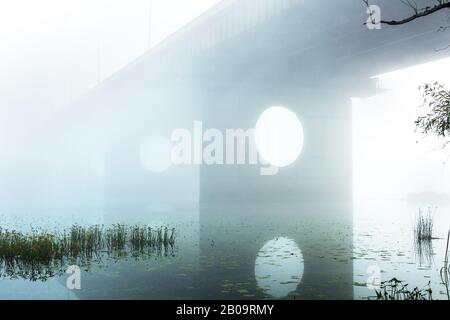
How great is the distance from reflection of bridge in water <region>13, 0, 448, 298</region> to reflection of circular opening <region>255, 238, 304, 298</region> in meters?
0.33

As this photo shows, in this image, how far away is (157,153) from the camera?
73.5 metres

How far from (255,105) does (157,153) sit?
1034 inches

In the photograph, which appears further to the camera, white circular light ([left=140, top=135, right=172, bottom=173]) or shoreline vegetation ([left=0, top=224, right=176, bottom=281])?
white circular light ([left=140, top=135, right=172, bottom=173])

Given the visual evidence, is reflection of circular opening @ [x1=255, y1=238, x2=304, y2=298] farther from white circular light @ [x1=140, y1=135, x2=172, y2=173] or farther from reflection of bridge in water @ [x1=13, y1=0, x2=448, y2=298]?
white circular light @ [x1=140, y1=135, x2=172, y2=173]

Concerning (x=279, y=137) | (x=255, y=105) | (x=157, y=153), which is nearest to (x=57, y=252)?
(x=255, y=105)

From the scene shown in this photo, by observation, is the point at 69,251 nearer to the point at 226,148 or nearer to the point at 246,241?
the point at 246,241

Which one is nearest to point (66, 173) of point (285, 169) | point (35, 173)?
point (35, 173)

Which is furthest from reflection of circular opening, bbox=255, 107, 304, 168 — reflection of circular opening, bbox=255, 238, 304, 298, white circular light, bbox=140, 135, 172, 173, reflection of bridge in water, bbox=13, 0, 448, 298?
reflection of circular opening, bbox=255, 238, 304, 298

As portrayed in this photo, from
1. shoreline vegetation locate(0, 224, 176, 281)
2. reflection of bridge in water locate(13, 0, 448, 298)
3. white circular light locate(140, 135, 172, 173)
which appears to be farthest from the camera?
white circular light locate(140, 135, 172, 173)

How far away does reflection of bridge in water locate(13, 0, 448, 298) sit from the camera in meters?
25.7

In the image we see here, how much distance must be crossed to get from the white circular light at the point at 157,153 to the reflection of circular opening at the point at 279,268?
51843 millimetres

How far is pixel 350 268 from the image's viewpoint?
15281 mm

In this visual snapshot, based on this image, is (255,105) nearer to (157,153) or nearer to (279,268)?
(157,153)

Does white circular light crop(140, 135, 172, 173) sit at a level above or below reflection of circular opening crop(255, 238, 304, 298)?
above
